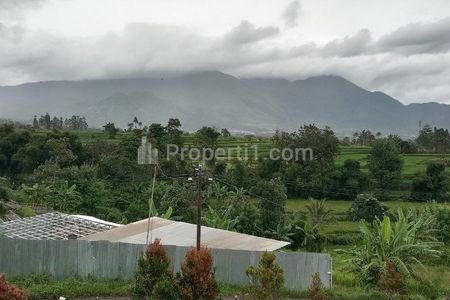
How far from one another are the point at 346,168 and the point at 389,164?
4.09m

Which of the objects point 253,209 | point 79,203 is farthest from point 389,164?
point 79,203

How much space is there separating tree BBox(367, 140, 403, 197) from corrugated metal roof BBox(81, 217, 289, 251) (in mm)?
29678

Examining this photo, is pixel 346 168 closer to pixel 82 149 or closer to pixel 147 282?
pixel 82 149

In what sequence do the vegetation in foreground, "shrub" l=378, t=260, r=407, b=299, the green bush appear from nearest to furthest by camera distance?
"shrub" l=378, t=260, r=407, b=299 < the green bush < the vegetation in foreground

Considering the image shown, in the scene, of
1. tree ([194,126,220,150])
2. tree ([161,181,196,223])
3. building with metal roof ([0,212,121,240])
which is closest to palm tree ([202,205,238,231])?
tree ([161,181,196,223])

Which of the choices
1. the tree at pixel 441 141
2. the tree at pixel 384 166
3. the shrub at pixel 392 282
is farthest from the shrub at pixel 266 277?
the tree at pixel 441 141

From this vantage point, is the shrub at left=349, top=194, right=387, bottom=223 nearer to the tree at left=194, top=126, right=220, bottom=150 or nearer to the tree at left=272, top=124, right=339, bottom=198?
the tree at left=272, top=124, right=339, bottom=198

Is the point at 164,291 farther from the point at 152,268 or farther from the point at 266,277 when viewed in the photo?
the point at 266,277

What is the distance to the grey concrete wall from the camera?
15555 millimetres

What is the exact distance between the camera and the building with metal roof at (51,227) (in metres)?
19.3

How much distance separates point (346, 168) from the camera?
4750 cm

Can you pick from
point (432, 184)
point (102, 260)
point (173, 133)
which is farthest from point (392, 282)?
point (173, 133)

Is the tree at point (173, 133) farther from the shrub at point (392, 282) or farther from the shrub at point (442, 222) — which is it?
the shrub at point (392, 282)

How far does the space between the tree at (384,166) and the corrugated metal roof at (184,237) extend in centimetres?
2968
